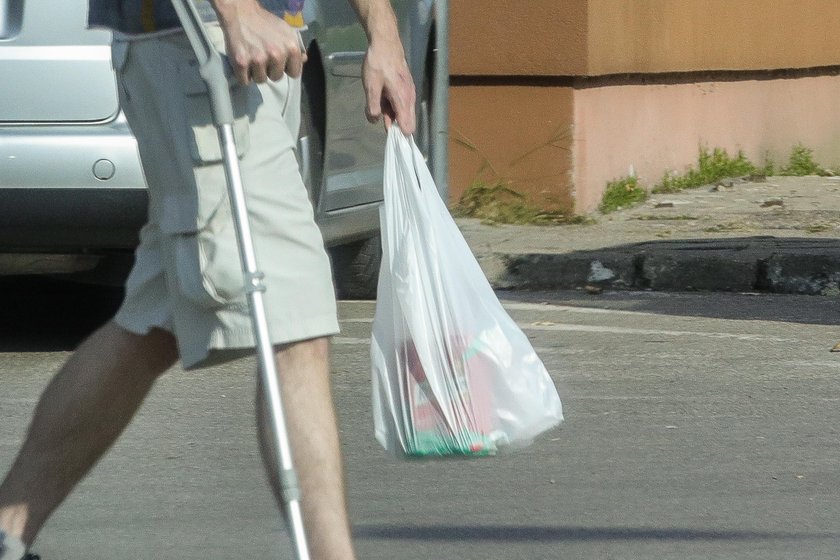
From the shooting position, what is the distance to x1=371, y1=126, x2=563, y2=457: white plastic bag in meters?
2.90

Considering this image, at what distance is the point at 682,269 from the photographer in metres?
7.72

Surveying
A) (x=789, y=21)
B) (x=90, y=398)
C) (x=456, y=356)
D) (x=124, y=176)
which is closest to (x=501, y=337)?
(x=456, y=356)

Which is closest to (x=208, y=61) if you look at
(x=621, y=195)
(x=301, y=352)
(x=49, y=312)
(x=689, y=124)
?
(x=301, y=352)

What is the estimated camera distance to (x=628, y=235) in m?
8.83

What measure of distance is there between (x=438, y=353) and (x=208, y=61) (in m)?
0.63

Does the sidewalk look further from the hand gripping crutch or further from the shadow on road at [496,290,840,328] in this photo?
the hand gripping crutch

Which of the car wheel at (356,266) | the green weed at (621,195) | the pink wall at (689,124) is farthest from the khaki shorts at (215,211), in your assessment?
the green weed at (621,195)

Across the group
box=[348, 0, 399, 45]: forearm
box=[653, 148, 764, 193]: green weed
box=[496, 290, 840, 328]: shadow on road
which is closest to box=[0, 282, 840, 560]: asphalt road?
box=[496, 290, 840, 328]: shadow on road

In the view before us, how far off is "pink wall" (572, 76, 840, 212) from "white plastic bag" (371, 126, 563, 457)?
6.83 m

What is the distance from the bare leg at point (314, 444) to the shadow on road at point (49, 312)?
3282mm

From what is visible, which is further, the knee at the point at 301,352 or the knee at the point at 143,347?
the knee at the point at 143,347

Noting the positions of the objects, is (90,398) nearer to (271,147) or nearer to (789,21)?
(271,147)

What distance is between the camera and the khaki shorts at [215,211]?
284 centimetres

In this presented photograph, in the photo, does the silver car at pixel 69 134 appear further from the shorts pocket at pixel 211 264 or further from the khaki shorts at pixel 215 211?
the shorts pocket at pixel 211 264
